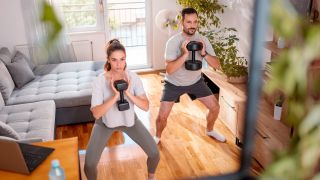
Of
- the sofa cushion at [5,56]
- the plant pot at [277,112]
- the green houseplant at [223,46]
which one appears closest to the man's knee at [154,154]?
the plant pot at [277,112]

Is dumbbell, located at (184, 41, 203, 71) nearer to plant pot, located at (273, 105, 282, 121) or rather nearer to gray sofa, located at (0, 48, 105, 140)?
plant pot, located at (273, 105, 282, 121)

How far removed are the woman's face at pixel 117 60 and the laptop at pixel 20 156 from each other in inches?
29.6

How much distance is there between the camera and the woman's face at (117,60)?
2.60 meters

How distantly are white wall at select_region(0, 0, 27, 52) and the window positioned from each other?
0.59m

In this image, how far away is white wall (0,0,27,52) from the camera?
15.9 feet

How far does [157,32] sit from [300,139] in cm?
511

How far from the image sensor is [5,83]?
386 cm

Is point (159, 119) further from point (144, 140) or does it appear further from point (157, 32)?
point (157, 32)

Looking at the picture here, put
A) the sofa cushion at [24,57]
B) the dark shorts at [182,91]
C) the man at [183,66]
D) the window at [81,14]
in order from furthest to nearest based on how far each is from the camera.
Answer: the window at [81,14], the sofa cushion at [24,57], the dark shorts at [182,91], the man at [183,66]

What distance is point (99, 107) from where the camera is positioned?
2.59 metres

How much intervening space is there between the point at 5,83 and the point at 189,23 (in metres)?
2.08

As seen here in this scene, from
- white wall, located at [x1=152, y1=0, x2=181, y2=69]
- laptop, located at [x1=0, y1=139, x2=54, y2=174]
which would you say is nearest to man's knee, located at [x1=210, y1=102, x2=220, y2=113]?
laptop, located at [x1=0, y1=139, x2=54, y2=174]

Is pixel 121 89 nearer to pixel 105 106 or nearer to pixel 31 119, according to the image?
pixel 105 106

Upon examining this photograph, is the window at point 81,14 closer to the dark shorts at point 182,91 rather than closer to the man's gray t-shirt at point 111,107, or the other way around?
the dark shorts at point 182,91
